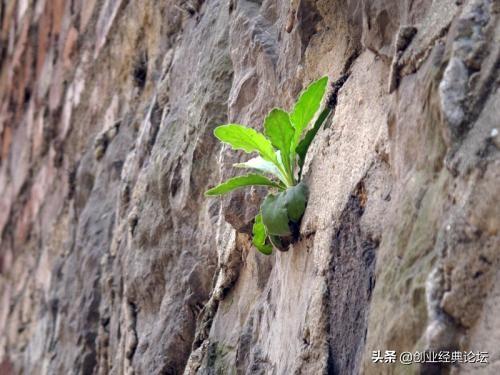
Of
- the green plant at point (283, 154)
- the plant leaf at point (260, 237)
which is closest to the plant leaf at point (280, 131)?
the green plant at point (283, 154)

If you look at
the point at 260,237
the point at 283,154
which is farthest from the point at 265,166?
the point at 260,237

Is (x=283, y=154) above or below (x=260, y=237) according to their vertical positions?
above

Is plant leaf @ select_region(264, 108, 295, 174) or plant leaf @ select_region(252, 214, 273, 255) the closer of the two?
plant leaf @ select_region(264, 108, 295, 174)

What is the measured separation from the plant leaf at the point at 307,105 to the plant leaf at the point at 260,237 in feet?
0.45

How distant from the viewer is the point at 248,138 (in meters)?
1.16

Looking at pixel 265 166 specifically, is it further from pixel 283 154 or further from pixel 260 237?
pixel 260 237

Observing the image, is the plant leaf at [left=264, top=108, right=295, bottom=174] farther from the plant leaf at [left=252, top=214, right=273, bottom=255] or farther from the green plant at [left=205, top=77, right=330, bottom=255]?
the plant leaf at [left=252, top=214, right=273, bottom=255]

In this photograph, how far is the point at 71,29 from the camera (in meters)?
3.26

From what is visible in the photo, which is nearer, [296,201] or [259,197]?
[296,201]

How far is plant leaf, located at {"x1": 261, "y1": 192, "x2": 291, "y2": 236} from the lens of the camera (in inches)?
44.9

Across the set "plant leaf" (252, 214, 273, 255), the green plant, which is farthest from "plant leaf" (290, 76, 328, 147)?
"plant leaf" (252, 214, 273, 255)

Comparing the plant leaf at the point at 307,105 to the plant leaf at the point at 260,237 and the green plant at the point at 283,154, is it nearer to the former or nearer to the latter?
the green plant at the point at 283,154

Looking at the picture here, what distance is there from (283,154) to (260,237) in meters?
0.15

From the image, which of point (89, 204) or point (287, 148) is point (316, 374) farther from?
point (89, 204)
